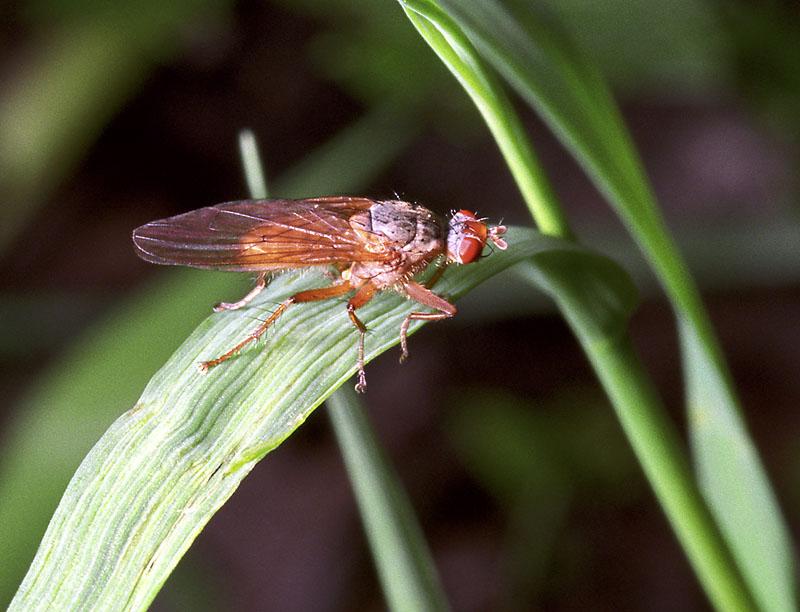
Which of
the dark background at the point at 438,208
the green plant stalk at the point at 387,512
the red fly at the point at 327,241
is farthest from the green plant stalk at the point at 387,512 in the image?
the dark background at the point at 438,208

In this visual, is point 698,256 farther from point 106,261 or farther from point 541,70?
point 106,261

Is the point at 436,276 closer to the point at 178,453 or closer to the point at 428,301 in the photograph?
the point at 428,301

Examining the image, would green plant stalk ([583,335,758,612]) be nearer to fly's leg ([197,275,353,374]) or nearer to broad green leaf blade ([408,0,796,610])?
broad green leaf blade ([408,0,796,610])

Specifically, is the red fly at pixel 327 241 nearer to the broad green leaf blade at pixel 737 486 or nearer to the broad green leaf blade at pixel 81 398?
the broad green leaf blade at pixel 737 486

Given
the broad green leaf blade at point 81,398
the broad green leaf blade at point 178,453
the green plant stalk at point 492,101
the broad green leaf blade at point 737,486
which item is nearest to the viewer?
the broad green leaf blade at point 178,453

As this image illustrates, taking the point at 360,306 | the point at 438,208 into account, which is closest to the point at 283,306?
the point at 360,306

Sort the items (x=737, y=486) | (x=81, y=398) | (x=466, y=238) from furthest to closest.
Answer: (x=81, y=398) → (x=466, y=238) → (x=737, y=486)

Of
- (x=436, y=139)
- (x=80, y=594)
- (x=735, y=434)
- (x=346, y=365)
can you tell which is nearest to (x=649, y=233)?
(x=735, y=434)
